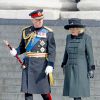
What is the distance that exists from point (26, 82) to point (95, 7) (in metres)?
4.35

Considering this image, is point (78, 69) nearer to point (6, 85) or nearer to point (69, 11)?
point (6, 85)

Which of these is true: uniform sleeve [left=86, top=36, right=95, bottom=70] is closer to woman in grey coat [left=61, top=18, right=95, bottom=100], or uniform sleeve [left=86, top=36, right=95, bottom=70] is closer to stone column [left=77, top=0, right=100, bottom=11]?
woman in grey coat [left=61, top=18, right=95, bottom=100]

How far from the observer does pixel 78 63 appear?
9.83 m

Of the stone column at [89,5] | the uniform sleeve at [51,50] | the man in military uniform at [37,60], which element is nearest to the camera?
the uniform sleeve at [51,50]

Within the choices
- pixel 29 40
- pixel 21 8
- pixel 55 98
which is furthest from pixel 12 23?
pixel 29 40

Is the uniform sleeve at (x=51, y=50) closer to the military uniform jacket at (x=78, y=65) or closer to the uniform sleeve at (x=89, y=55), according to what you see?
the military uniform jacket at (x=78, y=65)

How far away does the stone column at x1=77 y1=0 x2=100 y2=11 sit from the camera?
541 inches

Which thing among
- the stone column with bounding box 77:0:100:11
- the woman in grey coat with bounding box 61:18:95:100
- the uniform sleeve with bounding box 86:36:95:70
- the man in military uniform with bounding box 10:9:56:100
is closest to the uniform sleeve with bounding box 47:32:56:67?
the man in military uniform with bounding box 10:9:56:100

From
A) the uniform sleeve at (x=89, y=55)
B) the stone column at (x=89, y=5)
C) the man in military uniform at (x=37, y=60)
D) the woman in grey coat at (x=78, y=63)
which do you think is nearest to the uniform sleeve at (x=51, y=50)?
the man in military uniform at (x=37, y=60)

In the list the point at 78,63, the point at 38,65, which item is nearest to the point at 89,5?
the point at 78,63

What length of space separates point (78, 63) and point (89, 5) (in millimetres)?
4180

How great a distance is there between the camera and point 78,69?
984cm

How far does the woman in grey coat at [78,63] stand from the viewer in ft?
32.2

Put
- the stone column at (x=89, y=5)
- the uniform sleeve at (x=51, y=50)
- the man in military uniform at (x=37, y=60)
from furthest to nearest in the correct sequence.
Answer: the stone column at (x=89, y=5), the man in military uniform at (x=37, y=60), the uniform sleeve at (x=51, y=50)
